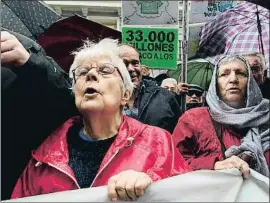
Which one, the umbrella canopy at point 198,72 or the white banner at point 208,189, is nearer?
the white banner at point 208,189

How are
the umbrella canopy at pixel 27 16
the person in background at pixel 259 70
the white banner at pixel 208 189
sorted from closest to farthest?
the white banner at pixel 208 189 < the person in background at pixel 259 70 < the umbrella canopy at pixel 27 16

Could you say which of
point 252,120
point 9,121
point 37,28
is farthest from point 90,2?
point 252,120

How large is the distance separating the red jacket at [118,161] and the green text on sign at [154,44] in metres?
0.21

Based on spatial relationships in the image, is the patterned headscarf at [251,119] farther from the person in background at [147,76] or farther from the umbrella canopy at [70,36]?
the umbrella canopy at [70,36]

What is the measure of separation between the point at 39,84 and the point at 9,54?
14 centimetres

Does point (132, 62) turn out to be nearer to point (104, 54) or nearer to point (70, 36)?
point (104, 54)

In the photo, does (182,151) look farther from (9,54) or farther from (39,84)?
(9,54)

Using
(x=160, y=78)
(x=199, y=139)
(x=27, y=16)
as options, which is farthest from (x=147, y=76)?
(x=27, y=16)

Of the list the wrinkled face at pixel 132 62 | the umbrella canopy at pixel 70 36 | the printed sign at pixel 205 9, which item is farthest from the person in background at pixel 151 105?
the printed sign at pixel 205 9

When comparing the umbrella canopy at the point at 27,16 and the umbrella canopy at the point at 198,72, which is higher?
the umbrella canopy at the point at 27,16

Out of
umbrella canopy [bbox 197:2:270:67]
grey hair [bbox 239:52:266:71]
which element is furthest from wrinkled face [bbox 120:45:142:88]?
grey hair [bbox 239:52:266:71]

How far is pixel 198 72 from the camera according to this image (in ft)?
6.34

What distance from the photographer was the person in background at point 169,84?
1.94 meters

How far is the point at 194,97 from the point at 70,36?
46cm
